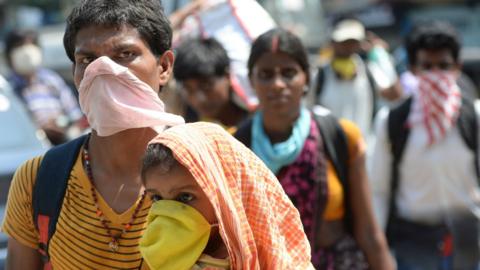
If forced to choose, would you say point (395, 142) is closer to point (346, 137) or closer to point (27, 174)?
point (346, 137)

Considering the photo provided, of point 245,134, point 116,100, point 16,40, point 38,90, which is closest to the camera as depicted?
point 116,100

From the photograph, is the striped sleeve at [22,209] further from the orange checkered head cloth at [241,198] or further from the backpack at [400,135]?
the backpack at [400,135]

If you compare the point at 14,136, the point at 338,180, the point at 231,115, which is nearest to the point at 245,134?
the point at 338,180

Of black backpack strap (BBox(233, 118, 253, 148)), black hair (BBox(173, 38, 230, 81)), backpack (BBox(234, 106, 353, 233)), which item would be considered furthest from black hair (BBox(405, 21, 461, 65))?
black backpack strap (BBox(233, 118, 253, 148))

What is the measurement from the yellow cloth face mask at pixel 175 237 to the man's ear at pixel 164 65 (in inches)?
22.0

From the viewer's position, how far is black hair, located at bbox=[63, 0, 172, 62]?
8.66ft

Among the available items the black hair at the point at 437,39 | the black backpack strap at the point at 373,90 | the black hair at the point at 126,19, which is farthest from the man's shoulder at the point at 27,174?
the black backpack strap at the point at 373,90

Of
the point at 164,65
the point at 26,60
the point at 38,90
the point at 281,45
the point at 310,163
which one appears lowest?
the point at 38,90

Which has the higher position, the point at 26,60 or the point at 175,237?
the point at 175,237

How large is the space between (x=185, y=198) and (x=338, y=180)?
5.68 ft

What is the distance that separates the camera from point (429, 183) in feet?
17.1

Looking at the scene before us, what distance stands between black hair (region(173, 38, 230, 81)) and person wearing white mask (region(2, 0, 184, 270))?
2.16 metres

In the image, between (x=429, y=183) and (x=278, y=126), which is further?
(x=429, y=183)

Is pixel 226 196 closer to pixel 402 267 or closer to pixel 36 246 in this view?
pixel 36 246
